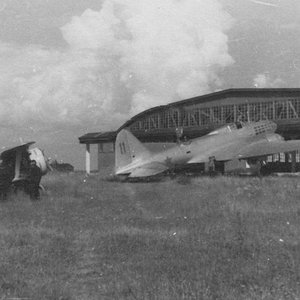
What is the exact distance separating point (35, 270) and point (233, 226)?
5406 mm

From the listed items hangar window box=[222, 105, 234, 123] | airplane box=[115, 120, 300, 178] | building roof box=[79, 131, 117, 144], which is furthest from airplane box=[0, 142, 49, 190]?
building roof box=[79, 131, 117, 144]

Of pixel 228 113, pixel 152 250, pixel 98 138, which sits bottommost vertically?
pixel 152 250

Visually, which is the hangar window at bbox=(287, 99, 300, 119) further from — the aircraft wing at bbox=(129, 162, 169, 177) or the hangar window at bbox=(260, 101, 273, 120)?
the aircraft wing at bbox=(129, 162, 169, 177)

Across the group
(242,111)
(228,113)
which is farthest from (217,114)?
(242,111)

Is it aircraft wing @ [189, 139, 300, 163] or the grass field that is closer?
the grass field

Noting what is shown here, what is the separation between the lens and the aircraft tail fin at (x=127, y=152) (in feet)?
96.9

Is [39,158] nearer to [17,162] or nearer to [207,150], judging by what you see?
[17,162]

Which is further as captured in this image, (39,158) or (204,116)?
(204,116)

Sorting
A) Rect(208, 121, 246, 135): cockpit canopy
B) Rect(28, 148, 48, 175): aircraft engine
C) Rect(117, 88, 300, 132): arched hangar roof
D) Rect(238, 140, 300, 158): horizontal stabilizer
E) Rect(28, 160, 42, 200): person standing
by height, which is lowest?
Rect(28, 160, 42, 200): person standing

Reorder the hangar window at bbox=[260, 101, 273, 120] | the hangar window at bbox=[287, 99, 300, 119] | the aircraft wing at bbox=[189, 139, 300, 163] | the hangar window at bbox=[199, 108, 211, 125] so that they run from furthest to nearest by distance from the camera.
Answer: the hangar window at bbox=[199, 108, 211, 125] → the hangar window at bbox=[260, 101, 273, 120] → the hangar window at bbox=[287, 99, 300, 119] → the aircraft wing at bbox=[189, 139, 300, 163]

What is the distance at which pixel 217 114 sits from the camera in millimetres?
43812

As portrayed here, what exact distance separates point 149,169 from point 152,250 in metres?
20.2

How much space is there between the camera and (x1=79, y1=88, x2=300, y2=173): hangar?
39125mm

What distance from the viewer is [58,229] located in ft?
35.7
